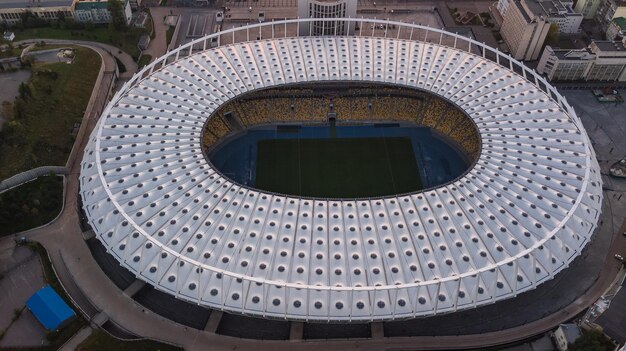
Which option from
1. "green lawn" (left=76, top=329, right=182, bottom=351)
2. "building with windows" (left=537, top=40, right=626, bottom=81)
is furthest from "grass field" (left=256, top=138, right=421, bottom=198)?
"building with windows" (left=537, top=40, right=626, bottom=81)

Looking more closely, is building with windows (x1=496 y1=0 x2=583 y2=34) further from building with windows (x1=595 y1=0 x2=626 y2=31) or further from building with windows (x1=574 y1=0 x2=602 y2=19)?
building with windows (x1=595 y1=0 x2=626 y2=31)

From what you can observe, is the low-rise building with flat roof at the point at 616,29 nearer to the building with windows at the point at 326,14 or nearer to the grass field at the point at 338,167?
the building with windows at the point at 326,14

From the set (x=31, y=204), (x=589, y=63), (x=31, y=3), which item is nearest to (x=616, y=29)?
(x=589, y=63)

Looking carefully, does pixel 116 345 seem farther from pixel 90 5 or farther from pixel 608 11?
pixel 608 11

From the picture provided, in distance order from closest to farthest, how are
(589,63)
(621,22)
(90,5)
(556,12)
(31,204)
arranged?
(31,204)
(589,63)
(621,22)
(90,5)
(556,12)

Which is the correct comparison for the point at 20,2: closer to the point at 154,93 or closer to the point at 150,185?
the point at 154,93

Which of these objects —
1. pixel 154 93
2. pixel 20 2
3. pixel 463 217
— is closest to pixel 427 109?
pixel 463 217

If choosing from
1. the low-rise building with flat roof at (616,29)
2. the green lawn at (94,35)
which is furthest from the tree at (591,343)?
the green lawn at (94,35)
